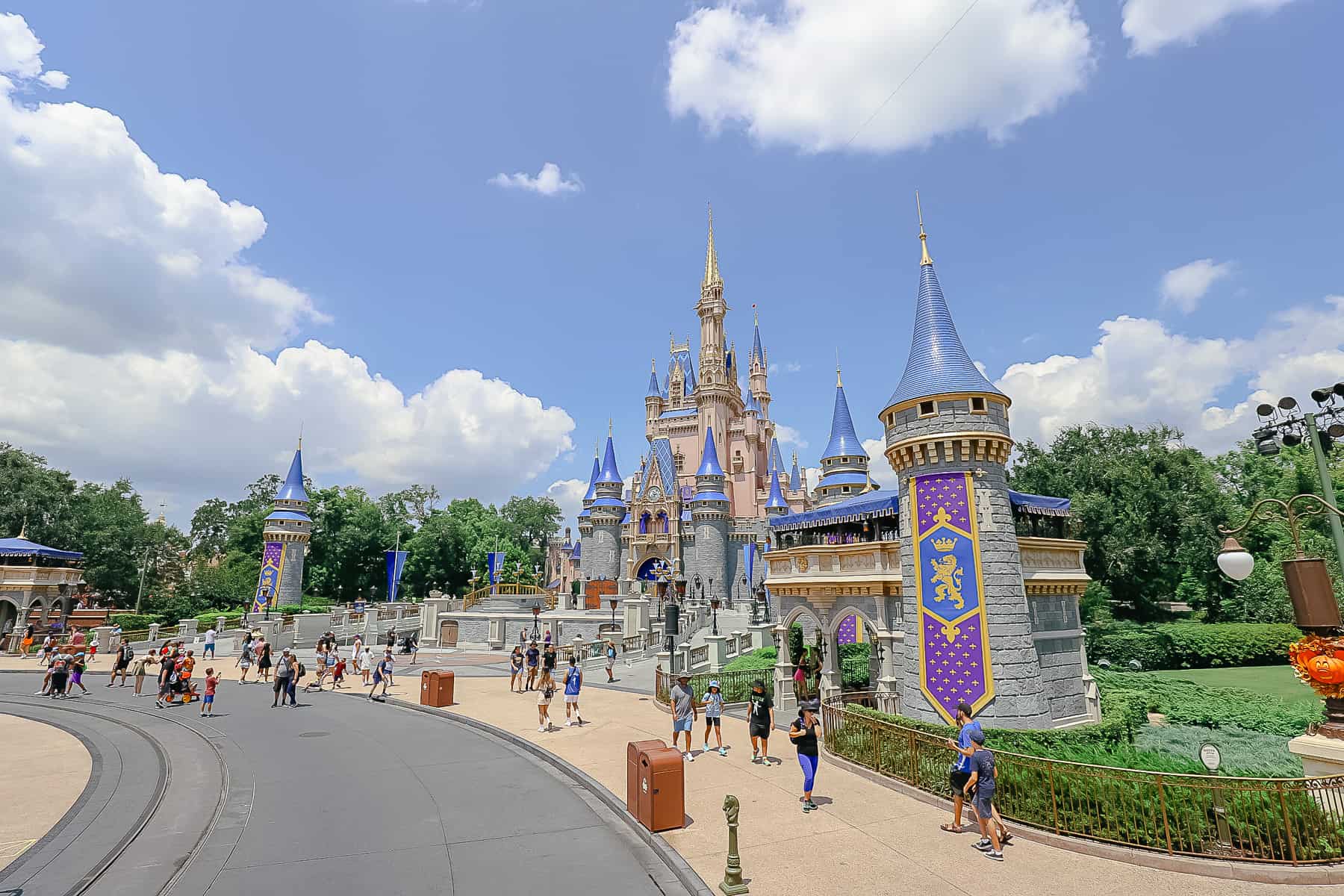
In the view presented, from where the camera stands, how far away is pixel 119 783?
39.4ft

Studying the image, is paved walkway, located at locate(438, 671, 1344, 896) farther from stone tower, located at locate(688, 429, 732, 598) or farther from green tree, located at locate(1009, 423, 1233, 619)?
stone tower, located at locate(688, 429, 732, 598)

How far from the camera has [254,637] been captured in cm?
3278

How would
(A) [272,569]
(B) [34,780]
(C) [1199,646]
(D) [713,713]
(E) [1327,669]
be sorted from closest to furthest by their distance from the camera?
(E) [1327,669], (B) [34,780], (D) [713,713], (C) [1199,646], (A) [272,569]

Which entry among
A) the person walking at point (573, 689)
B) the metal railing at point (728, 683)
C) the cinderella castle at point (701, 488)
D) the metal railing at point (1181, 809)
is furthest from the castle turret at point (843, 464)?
the metal railing at point (1181, 809)

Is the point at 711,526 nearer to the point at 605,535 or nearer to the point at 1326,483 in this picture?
the point at 605,535

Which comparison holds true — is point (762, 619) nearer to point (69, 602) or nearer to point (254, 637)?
point (254, 637)

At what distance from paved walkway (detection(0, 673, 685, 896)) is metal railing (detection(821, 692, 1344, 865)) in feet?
17.7

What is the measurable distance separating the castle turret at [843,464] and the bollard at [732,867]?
32.5m

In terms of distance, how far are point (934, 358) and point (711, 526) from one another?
3973 centimetres

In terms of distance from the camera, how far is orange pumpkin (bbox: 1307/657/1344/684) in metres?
8.18

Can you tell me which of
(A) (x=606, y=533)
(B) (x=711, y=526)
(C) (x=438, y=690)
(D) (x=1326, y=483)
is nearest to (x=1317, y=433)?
(D) (x=1326, y=483)

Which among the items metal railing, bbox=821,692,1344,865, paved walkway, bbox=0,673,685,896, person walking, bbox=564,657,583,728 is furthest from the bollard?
person walking, bbox=564,657,583,728

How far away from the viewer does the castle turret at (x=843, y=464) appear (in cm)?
3891

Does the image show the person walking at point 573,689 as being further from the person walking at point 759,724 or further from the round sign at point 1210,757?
the round sign at point 1210,757
